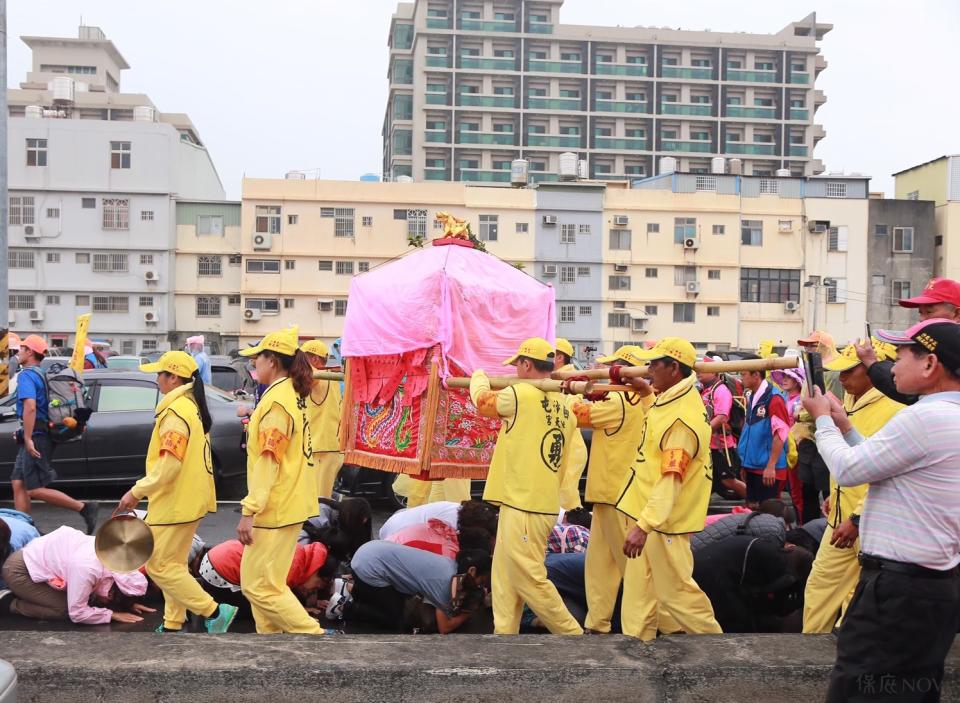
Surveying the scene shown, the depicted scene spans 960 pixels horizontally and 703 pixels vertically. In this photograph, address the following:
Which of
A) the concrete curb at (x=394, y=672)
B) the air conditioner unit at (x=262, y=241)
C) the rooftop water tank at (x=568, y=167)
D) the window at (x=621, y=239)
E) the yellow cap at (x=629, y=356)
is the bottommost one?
the concrete curb at (x=394, y=672)

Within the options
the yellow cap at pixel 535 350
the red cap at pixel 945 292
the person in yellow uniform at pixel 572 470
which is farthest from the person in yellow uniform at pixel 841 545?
the person in yellow uniform at pixel 572 470

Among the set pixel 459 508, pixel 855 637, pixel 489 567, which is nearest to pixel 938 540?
pixel 855 637

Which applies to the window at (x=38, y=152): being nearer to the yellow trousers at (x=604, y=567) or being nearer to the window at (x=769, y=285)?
the window at (x=769, y=285)

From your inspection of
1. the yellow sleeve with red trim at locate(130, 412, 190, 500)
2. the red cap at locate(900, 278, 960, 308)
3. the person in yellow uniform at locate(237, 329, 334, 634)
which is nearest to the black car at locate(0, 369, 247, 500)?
the yellow sleeve with red trim at locate(130, 412, 190, 500)

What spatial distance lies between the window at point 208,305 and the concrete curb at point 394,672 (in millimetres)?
39162

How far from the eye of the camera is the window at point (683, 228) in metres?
43.3

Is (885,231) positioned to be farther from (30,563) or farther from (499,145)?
(30,563)

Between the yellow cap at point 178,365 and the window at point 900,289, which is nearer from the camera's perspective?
the yellow cap at point 178,365

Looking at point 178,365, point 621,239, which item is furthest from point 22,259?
point 178,365

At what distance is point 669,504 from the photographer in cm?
518

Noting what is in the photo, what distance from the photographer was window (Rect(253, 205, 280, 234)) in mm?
41188

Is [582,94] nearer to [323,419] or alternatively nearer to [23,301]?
[23,301]

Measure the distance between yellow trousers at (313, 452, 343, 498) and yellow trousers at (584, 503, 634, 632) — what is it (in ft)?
11.2

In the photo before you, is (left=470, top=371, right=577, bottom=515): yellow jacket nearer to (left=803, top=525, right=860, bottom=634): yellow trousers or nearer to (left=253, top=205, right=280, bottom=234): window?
(left=803, top=525, right=860, bottom=634): yellow trousers
